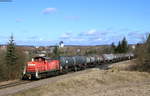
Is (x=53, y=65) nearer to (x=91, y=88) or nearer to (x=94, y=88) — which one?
(x=91, y=88)

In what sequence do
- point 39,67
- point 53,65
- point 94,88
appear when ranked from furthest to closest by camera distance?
point 53,65, point 39,67, point 94,88

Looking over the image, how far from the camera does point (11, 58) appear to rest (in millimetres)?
40594

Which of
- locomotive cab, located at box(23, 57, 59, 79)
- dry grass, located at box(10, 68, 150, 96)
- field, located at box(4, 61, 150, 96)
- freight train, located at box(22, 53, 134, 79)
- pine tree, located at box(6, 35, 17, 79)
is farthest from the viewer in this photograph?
pine tree, located at box(6, 35, 17, 79)

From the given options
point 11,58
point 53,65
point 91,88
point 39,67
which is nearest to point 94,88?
point 91,88

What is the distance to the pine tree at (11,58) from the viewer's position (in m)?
38.7

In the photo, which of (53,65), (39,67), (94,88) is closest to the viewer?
(94,88)

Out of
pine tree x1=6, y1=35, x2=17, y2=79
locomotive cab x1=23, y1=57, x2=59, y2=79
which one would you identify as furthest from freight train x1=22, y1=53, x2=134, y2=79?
pine tree x1=6, y1=35, x2=17, y2=79

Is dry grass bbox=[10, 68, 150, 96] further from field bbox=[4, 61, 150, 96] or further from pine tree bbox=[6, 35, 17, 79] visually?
pine tree bbox=[6, 35, 17, 79]

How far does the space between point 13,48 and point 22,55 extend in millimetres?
1960

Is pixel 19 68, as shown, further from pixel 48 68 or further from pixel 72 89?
pixel 72 89

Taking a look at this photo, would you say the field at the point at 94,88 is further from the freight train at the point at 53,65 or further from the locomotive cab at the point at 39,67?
the freight train at the point at 53,65

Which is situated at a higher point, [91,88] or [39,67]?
[39,67]

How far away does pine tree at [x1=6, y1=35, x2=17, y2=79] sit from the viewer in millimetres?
38656

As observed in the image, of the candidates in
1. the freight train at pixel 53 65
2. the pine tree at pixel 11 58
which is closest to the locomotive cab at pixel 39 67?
the freight train at pixel 53 65
